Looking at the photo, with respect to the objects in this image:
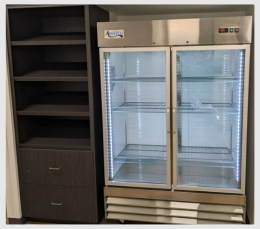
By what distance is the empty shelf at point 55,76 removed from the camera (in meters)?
2.94

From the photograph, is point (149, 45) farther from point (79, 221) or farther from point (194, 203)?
point (79, 221)

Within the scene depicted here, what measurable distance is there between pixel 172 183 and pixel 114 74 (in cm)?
116

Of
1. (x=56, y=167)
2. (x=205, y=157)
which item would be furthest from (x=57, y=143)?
(x=205, y=157)

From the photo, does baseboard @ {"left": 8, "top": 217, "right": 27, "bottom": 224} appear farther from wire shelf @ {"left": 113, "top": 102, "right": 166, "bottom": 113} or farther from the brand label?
the brand label

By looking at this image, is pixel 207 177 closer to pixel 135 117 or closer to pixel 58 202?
pixel 135 117

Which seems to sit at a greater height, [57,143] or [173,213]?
[57,143]

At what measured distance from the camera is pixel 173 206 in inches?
117

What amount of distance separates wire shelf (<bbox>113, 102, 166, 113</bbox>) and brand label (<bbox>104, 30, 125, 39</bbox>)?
0.68 meters

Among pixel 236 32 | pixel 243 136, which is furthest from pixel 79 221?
pixel 236 32

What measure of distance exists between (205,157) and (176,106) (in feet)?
2.00

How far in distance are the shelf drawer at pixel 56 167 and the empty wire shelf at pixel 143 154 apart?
34 centimetres

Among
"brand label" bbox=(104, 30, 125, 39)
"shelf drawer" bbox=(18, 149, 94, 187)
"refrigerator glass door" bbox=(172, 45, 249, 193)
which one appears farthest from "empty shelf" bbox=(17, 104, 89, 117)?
"refrigerator glass door" bbox=(172, 45, 249, 193)

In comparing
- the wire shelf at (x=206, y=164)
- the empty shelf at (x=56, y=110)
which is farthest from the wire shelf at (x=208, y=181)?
the empty shelf at (x=56, y=110)

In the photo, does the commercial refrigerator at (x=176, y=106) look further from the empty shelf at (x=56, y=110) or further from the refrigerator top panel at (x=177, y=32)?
the empty shelf at (x=56, y=110)
